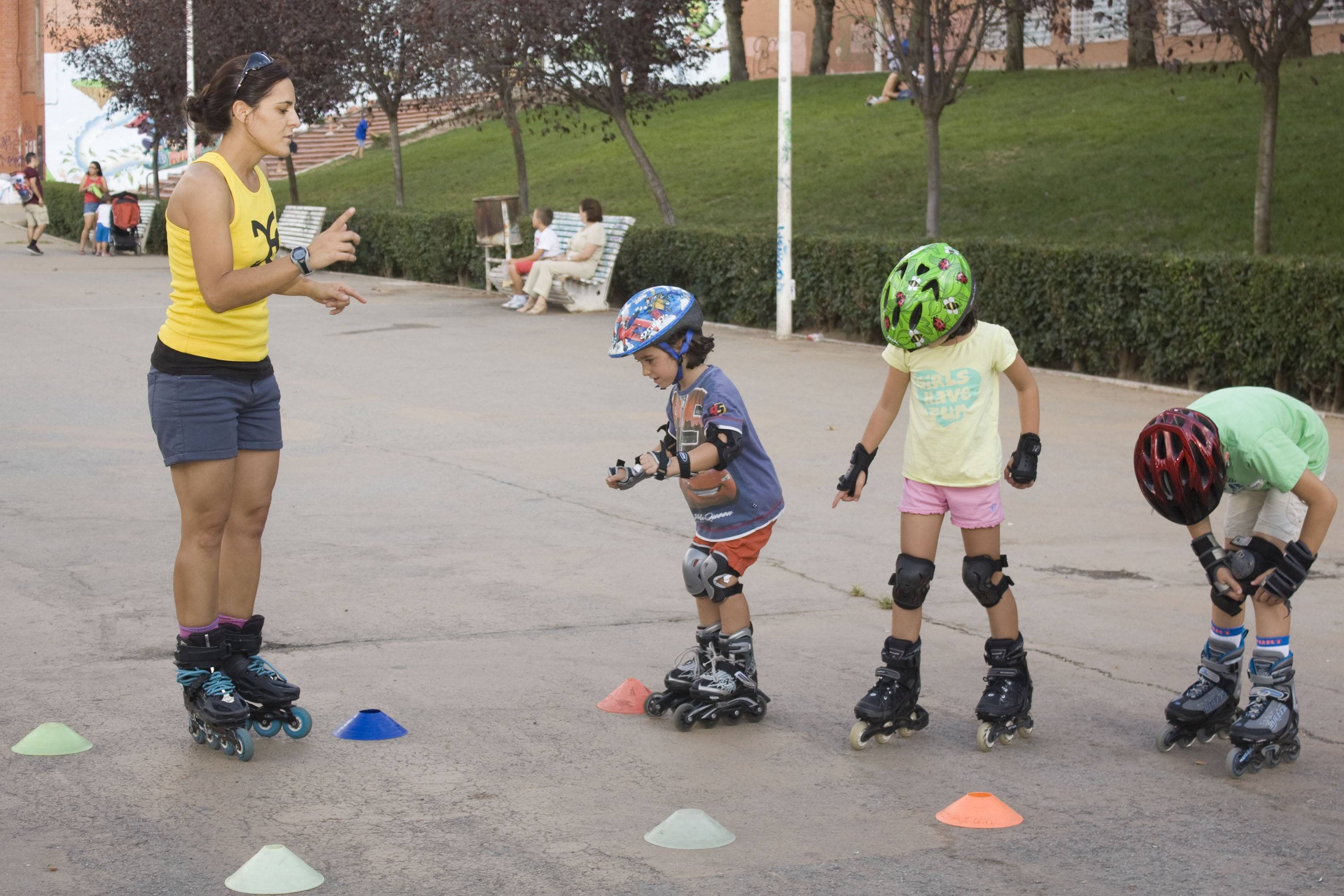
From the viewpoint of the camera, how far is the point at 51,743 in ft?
14.7

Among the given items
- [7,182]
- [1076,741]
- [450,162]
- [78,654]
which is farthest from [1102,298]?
[7,182]

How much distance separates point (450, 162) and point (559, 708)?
108 feet

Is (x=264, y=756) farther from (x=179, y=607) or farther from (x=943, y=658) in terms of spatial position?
(x=943, y=658)

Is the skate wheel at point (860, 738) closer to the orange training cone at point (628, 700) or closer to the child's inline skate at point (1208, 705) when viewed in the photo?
the orange training cone at point (628, 700)

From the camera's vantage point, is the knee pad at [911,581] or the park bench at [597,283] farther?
the park bench at [597,283]

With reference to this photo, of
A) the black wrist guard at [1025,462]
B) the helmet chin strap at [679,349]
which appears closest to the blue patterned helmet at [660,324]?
the helmet chin strap at [679,349]

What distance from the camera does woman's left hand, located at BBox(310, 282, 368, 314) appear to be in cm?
451

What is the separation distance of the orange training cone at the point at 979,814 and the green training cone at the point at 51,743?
2426mm

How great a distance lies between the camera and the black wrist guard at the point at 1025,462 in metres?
4.63

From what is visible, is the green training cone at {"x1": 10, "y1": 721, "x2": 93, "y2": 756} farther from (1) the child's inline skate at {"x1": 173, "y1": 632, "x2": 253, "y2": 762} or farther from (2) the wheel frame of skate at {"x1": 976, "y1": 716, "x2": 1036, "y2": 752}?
(2) the wheel frame of skate at {"x1": 976, "y1": 716, "x2": 1036, "y2": 752}

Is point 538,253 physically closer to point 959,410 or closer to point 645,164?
point 645,164

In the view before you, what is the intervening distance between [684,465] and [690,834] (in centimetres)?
112

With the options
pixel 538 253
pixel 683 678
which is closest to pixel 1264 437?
pixel 683 678

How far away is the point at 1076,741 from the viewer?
4773 mm
